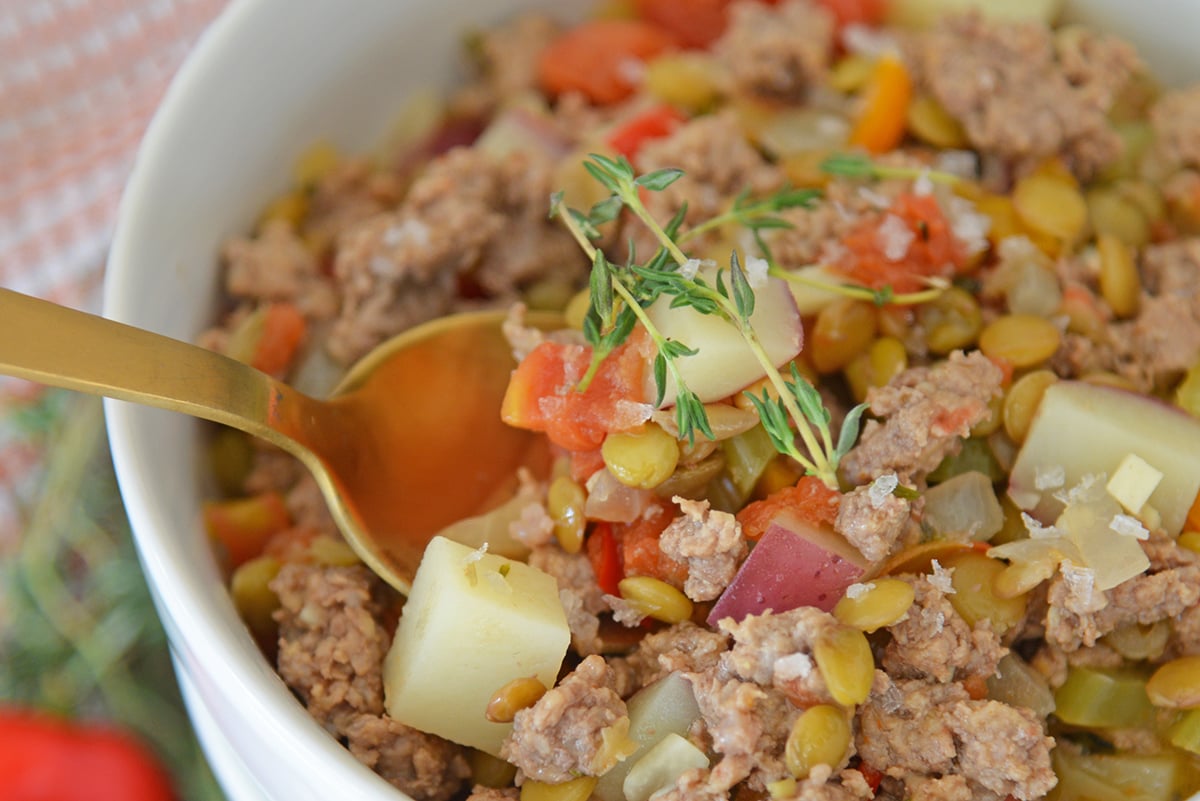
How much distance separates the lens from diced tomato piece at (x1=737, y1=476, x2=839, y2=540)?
2447 millimetres

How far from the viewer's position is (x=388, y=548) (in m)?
2.68

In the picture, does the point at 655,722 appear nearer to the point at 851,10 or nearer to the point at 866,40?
the point at 866,40

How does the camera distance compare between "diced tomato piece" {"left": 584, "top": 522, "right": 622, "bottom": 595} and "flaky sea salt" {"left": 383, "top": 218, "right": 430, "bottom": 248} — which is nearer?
"diced tomato piece" {"left": 584, "top": 522, "right": 622, "bottom": 595}

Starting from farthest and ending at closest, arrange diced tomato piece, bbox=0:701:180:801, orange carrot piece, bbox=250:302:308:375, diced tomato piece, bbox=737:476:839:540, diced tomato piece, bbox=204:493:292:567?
1. diced tomato piece, bbox=0:701:180:801
2. orange carrot piece, bbox=250:302:308:375
3. diced tomato piece, bbox=204:493:292:567
4. diced tomato piece, bbox=737:476:839:540

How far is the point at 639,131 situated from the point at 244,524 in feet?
5.04

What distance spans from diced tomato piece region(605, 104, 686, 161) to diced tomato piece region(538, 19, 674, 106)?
0.92 ft

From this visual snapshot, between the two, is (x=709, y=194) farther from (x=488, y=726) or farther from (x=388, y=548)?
(x=488, y=726)

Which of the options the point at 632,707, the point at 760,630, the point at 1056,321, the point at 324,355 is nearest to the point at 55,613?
the point at 324,355

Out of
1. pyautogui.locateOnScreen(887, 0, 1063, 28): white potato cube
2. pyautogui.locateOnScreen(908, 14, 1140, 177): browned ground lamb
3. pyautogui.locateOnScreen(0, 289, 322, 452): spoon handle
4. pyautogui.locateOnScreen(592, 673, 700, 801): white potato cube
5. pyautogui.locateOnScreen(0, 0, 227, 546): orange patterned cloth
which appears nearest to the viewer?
pyautogui.locateOnScreen(0, 289, 322, 452): spoon handle

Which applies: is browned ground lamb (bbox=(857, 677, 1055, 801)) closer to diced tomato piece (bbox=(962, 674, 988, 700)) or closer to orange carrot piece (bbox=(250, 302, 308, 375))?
diced tomato piece (bbox=(962, 674, 988, 700))

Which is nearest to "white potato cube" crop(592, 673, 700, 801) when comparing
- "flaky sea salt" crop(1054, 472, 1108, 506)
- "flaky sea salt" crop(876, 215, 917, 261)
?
"flaky sea salt" crop(1054, 472, 1108, 506)

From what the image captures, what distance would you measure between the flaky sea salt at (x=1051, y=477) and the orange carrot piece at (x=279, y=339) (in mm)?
1853

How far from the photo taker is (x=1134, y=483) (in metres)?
2.51

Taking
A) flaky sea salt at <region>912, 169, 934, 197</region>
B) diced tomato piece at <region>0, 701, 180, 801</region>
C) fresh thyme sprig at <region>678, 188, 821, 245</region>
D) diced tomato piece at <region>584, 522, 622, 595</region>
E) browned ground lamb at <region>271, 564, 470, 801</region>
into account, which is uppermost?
fresh thyme sprig at <region>678, 188, 821, 245</region>
